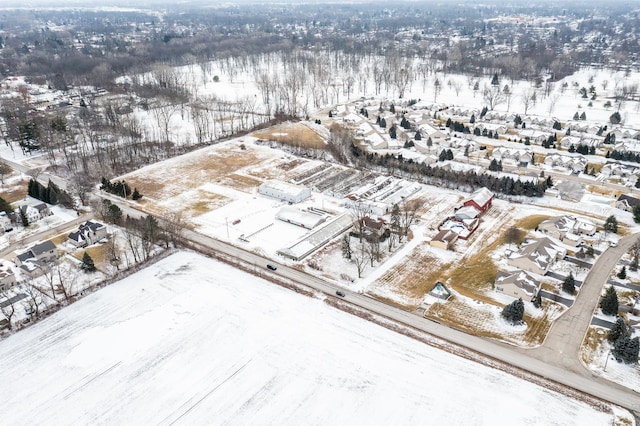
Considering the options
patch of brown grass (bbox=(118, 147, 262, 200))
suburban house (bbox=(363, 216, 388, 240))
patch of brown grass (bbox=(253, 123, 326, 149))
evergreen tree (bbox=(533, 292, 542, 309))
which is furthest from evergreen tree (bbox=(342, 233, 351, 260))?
patch of brown grass (bbox=(253, 123, 326, 149))

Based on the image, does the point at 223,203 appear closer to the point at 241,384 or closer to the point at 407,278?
the point at 407,278

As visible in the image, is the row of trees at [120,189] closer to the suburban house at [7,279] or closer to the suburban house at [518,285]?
the suburban house at [7,279]

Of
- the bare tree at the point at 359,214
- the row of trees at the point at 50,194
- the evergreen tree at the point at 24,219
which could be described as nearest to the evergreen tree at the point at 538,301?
the bare tree at the point at 359,214

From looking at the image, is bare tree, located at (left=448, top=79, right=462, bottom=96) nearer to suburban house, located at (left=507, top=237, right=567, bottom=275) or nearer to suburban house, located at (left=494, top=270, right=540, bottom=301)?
suburban house, located at (left=507, top=237, right=567, bottom=275)

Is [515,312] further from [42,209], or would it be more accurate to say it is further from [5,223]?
[5,223]

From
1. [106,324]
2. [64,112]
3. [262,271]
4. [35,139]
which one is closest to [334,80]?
[64,112]
